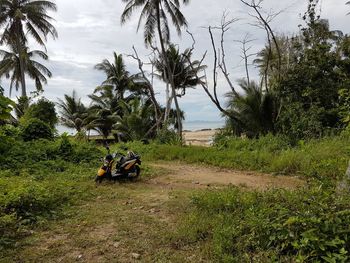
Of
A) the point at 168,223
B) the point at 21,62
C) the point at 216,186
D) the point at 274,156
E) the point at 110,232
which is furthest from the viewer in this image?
the point at 21,62

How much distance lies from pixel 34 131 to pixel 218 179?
22.8 feet

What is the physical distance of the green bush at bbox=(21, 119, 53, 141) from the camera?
11.1 meters

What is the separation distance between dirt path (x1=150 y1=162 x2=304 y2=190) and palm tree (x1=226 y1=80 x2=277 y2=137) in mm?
5827

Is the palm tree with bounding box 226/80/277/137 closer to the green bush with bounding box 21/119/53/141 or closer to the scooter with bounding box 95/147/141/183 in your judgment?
the green bush with bounding box 21/119/53/141

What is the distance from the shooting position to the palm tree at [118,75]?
89.6 ft

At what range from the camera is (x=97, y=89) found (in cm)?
2745

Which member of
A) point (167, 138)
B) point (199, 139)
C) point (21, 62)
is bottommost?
point (167, 138)

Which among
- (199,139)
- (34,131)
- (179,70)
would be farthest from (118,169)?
(199,139)

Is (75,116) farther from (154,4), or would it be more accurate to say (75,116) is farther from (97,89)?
(154,4)

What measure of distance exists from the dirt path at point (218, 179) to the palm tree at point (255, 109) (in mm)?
5827

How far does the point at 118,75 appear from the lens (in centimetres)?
2728

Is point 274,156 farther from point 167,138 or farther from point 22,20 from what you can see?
point 22,20

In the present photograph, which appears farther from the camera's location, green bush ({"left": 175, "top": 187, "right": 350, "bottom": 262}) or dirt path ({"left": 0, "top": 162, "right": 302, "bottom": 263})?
dirt path ({"left": 0, "top": 162, "right": 302, "bottom": 263})

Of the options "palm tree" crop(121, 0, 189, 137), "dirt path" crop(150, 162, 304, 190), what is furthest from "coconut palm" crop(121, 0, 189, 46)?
"dirt path" crop(150, 162, 304, 190)
